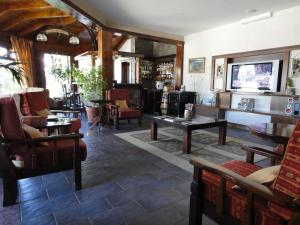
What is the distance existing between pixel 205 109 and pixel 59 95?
5.82m

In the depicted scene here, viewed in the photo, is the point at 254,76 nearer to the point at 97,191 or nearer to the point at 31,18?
the point at 97,191

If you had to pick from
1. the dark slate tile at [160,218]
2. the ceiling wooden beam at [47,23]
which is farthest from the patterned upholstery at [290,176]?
the ceiling wooden beam at [47,23]

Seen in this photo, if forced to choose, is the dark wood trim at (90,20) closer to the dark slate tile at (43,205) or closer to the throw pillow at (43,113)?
the throw pillow at (43,113)

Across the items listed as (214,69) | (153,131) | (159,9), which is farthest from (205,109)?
(159,9)

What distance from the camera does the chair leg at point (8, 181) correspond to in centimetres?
182

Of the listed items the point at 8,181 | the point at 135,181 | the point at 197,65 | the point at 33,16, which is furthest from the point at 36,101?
the point at 197,65

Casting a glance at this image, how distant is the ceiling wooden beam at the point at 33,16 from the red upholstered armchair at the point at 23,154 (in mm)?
4159

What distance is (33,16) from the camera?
5.30 m

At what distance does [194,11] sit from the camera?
470 cm

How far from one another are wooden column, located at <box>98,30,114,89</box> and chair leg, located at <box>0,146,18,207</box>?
12.9 feet

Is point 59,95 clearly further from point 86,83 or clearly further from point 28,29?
point 86,83

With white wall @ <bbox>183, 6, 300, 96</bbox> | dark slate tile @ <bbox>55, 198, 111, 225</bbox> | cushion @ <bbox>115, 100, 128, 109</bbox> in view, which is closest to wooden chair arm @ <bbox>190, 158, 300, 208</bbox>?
dark slate tile @ <bbox>55, 198, 111, 225</bbox>

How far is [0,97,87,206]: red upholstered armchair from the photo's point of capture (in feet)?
5.79

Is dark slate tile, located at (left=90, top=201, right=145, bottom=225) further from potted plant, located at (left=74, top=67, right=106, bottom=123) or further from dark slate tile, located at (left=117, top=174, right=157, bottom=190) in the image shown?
potted plant, located at (left=74, top=67, right=106, bottom=123)
